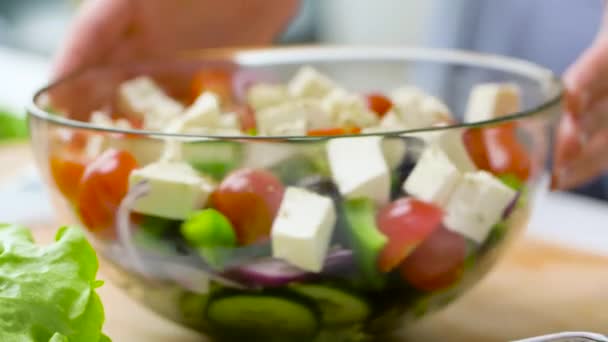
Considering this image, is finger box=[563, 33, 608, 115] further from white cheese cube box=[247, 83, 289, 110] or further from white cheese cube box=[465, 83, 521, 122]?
white cheese cube box=[247, 83, 289, 110]

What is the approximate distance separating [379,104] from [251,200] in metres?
0.28

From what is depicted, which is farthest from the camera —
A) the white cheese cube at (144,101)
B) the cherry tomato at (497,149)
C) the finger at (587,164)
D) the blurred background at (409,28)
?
the blurred background at (409,28)

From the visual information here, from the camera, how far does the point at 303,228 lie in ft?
2.15

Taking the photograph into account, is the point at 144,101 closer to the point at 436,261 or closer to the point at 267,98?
the point at 267,98

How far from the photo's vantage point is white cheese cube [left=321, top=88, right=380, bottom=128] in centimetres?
83

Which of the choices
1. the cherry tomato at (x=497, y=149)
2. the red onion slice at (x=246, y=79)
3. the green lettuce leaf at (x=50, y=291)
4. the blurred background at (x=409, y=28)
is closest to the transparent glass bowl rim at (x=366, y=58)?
the red onion slice at (x=246, y=79)

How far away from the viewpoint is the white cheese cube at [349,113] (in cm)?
83

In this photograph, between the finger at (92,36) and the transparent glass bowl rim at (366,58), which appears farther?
the finger at (92,36)

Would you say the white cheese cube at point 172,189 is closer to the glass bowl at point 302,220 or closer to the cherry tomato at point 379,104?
the glass bowl at point 302,220

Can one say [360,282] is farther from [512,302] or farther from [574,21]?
[574,21]

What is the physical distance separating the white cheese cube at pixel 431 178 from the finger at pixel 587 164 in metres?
0.38

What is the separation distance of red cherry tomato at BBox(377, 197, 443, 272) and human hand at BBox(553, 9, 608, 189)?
359 mm

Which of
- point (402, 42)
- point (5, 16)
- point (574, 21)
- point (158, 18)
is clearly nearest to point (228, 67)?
point (158, 18)

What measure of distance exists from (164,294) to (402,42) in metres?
3.05
